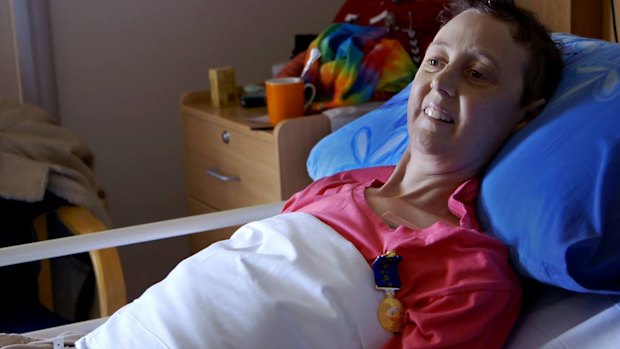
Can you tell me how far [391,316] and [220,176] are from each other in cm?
116

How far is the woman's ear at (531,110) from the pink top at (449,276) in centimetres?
13

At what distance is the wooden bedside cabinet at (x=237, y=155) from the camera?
207 cm

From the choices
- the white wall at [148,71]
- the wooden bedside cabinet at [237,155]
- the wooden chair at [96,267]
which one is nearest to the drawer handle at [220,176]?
the wooden bedside cabinet at [237,155]

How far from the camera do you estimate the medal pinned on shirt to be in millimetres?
1164

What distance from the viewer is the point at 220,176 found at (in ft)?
7.43

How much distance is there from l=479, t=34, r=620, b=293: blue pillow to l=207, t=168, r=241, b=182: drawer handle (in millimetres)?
1019

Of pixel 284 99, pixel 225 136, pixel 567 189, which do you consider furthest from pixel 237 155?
pixel 567 189

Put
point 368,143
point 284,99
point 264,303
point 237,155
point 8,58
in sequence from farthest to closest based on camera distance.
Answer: point 8,58 < point 237,155 < point 284,99 < point 368,143 < point 264,303

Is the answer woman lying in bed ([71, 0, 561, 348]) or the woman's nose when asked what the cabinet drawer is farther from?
the woman's nose

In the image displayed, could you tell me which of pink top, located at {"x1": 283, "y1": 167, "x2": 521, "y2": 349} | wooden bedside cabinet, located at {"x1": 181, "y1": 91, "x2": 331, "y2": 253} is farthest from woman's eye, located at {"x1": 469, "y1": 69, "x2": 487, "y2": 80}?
wooden bedside cabinet, located at {"x1": 181, "y1": 91, "x2": 331, "y2": 253}

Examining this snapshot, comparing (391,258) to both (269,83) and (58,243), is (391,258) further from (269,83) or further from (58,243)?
(269,83)

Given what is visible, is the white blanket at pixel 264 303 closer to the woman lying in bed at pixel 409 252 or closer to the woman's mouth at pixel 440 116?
the woman lying in bed at pixel 409 252

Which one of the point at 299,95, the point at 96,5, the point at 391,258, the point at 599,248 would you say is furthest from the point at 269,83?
the point at 599,248

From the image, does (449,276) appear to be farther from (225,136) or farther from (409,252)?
(225,136)
